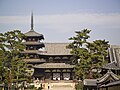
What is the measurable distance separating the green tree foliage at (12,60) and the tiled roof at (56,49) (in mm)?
13010

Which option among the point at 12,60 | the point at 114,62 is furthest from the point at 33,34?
the point at 114,62

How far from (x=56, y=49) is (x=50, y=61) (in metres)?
2.66

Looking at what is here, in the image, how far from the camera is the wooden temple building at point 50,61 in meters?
54.3

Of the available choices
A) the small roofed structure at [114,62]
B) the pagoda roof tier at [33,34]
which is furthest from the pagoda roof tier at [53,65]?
the small roofed structure at [114,62]

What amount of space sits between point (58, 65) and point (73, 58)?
3182 mm

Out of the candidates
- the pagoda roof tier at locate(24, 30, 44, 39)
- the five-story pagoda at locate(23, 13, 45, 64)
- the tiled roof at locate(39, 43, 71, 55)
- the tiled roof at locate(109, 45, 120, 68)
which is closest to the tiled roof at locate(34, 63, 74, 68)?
the five-story pagoda at locate(23, 13, 45, 64)

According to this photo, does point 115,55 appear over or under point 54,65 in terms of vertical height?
under

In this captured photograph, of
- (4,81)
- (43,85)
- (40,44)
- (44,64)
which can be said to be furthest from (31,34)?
(4,81)

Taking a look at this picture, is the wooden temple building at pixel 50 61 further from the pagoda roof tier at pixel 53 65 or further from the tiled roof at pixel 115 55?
the tiled roof at pixel 115 55

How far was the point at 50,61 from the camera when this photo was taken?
185 ft

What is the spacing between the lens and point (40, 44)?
186 feet

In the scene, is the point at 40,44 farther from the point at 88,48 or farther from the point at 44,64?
the point at 88,48

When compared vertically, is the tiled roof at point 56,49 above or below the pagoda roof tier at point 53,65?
above

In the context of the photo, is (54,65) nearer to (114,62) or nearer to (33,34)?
(33,34)
